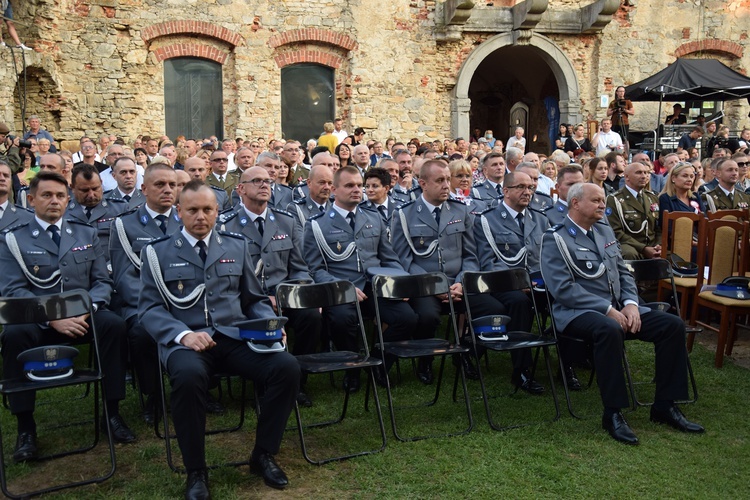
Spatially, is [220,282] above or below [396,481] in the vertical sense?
above

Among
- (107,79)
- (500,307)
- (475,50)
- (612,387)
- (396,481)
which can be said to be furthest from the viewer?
(475,50)

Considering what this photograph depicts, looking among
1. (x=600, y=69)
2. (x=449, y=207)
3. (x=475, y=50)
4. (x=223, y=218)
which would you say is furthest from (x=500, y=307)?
(x=600, y=69)

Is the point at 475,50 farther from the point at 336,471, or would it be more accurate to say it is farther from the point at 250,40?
the point at 336,471

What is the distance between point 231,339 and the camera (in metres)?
4.22

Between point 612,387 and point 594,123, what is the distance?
562 inches

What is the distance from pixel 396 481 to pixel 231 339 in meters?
1.22

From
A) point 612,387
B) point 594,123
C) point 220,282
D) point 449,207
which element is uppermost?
point 594,123

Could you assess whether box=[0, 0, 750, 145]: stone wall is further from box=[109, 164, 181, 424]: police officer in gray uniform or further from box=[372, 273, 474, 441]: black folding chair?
box=[372, 273, 474, 441]: black folding chair

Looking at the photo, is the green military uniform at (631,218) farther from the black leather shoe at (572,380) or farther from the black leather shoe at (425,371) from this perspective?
the black leather shoe at (425,371)

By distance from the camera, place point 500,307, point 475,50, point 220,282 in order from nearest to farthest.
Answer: point 220,282 → point 500,307 → point 475,50

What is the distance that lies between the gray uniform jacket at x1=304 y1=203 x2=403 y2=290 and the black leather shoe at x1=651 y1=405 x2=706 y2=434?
227 cm

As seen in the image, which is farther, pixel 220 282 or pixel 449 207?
pixel 449 207

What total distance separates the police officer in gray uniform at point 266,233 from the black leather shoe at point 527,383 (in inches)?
69.5

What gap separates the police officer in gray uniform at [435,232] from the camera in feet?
20.0
